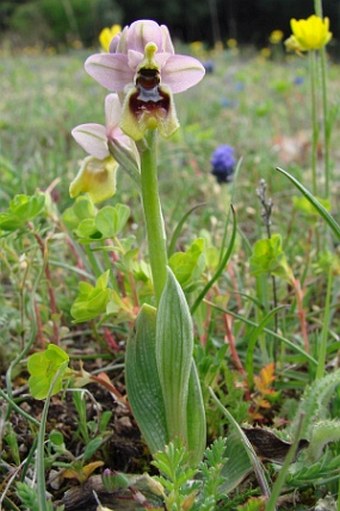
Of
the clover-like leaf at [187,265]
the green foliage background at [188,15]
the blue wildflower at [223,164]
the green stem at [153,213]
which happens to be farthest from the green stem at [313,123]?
the green foliage background at [188,15]

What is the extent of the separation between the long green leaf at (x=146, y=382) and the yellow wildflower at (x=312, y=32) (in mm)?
790

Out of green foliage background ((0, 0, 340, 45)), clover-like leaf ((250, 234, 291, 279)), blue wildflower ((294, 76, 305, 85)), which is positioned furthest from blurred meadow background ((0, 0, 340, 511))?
green foliage background ((0, 0, 340, 45))

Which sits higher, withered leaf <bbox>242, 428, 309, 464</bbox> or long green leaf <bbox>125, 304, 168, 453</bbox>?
long green leaf <bbox>125, 304, 168, 453</bbox>

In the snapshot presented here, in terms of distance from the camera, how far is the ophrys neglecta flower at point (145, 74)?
0.73m

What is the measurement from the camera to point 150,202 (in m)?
0.77

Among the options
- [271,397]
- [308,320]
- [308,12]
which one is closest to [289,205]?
[308,320]

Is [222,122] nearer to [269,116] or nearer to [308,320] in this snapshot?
[269,116]

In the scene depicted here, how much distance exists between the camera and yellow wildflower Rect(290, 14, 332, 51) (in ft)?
4.35

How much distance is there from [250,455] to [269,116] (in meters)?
3.15

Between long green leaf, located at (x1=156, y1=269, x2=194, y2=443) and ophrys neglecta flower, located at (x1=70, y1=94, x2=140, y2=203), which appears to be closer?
long green leaf, located at (x1=156, y1=269, x2=194, y2=443)

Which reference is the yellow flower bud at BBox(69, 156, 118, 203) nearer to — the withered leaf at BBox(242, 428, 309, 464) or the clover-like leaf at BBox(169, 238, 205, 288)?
the clover-like leaf at BBox(169, 238, 205, 288)

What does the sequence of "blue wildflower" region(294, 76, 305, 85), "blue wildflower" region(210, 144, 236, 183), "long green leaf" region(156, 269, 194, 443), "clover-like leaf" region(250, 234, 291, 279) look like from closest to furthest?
"long green leaf" region(156, 269, 194, 443) → "clover-like leaf" region(250, 234, 291, 279) → "blue wildflower" region(210, 144, 236, 183) → "blue wildflower" region(294, 76, 305, 85)

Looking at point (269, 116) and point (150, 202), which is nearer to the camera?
point (150, 202)

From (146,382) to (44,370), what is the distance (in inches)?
4.9
